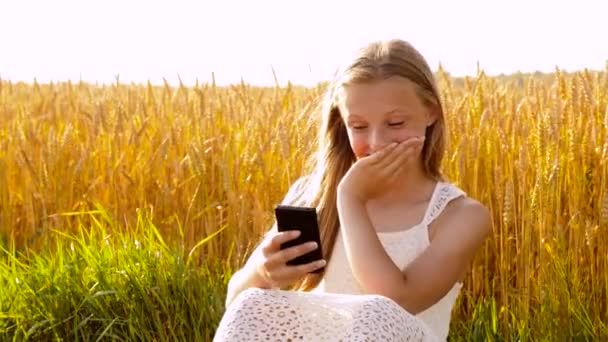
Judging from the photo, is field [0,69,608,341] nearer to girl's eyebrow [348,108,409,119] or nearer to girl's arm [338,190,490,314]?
girl's arm [338,190,490,314]

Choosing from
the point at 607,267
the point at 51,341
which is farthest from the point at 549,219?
the point at 51,341

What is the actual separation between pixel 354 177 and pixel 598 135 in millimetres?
1475

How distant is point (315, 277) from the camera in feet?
7.95

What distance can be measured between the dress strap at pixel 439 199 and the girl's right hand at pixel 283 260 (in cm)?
31

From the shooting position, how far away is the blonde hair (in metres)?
2.36

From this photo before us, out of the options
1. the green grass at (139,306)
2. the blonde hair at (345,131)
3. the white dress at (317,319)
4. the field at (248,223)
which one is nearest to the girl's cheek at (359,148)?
the blonde hair at (345,131)

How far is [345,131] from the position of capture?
2520 mm

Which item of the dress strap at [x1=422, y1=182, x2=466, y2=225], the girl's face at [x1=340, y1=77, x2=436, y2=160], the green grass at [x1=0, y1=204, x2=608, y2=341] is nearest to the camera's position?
the girl's face at [x1=340, y1=77, x2=436, y2=160]

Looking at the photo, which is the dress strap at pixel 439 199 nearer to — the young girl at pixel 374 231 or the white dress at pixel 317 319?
the young girl at pixel 374 231

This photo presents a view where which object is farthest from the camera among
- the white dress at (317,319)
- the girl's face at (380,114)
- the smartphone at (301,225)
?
the girl's face at (380,114)

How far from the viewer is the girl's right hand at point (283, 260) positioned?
217 centimetres

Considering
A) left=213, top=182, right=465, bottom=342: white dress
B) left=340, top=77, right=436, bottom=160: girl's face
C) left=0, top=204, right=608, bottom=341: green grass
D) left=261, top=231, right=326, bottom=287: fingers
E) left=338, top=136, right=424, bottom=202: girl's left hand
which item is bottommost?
left=0, top=204, right=608, bottom=341: green grass

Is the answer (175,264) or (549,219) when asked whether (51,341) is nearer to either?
(175,264)

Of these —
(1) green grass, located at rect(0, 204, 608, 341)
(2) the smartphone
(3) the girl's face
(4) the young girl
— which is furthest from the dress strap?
(1) green grass, located at rect(0, 204, 608, 341)
